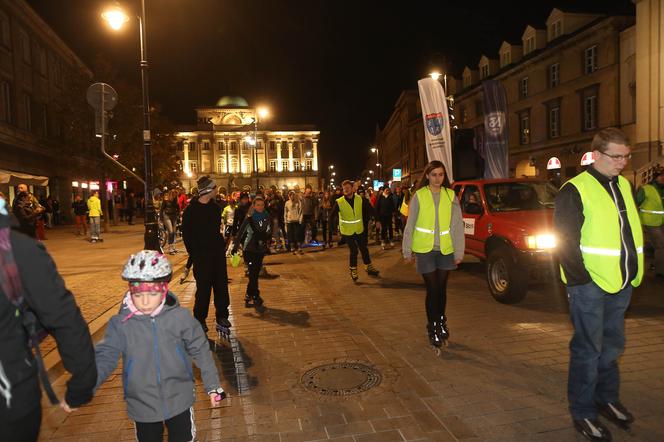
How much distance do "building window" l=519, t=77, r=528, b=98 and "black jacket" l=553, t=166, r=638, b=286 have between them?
36.6 m

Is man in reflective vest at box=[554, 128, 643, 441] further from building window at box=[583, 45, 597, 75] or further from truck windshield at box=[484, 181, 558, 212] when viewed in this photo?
building window at box=[583, 45, 597, 75]

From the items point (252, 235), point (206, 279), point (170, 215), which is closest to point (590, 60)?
point (170, 215)

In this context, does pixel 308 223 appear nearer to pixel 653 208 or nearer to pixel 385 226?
pixel 385 226

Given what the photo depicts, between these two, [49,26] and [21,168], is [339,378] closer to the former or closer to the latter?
[21,168]

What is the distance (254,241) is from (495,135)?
8958 mm

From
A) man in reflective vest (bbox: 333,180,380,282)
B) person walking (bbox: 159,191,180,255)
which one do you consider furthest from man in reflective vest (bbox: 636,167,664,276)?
person walking (bbox: 159,191,180,255)

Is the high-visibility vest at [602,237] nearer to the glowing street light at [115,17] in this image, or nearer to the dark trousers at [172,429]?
the dark trousers at [172,429]

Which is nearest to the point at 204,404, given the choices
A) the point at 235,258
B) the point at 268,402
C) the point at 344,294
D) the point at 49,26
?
the point at 268,402

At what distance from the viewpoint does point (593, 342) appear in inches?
131

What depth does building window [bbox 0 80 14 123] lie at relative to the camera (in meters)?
26.3

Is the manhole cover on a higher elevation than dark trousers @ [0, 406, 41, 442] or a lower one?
lower

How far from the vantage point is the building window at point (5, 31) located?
26.3 m

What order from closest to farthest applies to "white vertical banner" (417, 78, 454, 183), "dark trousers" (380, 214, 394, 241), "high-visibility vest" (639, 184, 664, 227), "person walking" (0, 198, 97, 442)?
1. "person walking" (0, 198, 97, 442)
2. "high-visibility vest" (639, 184, 664, 227)
3. "white vertical banner" (417, 78, 454, 183)
4. "dark trousers" (380, 214, 394, 241)

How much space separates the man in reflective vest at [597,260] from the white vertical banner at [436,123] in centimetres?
933
